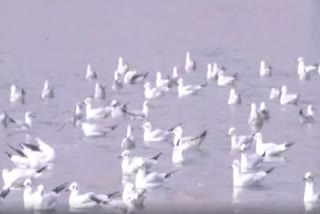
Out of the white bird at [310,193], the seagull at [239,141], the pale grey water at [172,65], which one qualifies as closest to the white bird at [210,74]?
the pale grey water at [172,65]

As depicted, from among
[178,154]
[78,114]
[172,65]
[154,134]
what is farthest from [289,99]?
[172,65]

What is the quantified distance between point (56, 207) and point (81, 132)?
6.97 meters

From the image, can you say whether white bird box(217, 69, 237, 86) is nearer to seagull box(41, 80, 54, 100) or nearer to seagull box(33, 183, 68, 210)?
seagull box(41, 80, 54, 100)

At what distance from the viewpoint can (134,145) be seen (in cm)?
2411

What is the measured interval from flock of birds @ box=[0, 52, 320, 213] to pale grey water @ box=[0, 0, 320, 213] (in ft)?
0.70

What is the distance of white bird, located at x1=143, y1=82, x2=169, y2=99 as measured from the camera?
30281mm

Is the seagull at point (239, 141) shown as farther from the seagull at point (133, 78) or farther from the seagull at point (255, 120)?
the seagull at point (133, 78)

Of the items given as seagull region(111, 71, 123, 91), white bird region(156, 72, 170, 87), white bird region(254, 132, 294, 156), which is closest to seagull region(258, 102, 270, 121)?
white bird region(254, 132, 294, 156)

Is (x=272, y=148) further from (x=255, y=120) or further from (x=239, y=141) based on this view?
(x=255, y=120)

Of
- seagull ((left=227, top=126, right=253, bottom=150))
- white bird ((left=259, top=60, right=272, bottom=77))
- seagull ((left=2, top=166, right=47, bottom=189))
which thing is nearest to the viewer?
seagull ((left=2, top=166, right=47, bottom=189))

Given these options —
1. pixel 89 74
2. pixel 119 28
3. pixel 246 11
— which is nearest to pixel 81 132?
pixel 89 74

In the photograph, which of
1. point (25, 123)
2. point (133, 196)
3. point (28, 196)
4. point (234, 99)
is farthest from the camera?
point (234, 99)

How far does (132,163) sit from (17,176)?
1.91 metres

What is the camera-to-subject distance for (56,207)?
19031 millimetres
